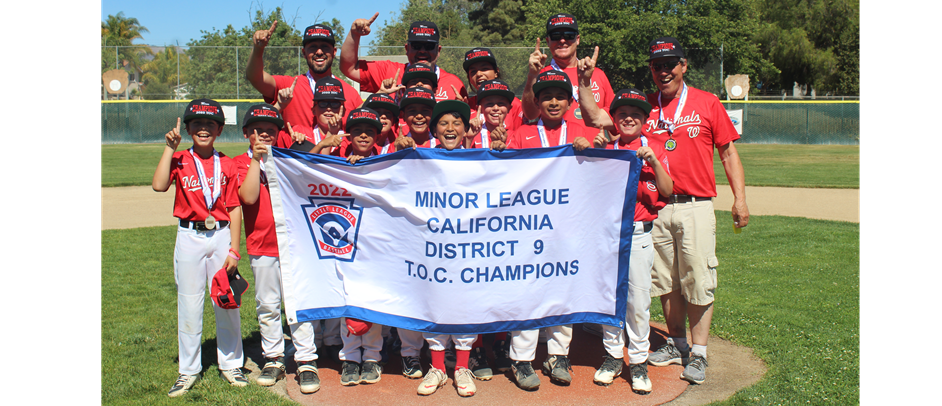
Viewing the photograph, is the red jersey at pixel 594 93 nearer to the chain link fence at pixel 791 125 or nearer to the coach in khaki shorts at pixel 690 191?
the coach in khaki shorts at pixel 690 191

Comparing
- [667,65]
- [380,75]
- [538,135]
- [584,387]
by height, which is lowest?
[584,387]

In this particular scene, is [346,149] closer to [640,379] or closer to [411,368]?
[411,368]

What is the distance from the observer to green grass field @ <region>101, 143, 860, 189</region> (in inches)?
727

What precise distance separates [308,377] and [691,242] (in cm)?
304

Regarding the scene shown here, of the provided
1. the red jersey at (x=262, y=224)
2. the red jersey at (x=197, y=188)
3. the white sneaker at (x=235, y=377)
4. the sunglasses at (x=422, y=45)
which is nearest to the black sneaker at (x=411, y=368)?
the white sneaker at (x=235, y=377)

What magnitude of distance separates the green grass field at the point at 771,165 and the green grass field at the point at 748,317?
808 cm

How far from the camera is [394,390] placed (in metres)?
4.82

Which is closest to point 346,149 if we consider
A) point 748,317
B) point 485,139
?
point 485,139

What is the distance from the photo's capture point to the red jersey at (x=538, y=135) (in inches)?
203

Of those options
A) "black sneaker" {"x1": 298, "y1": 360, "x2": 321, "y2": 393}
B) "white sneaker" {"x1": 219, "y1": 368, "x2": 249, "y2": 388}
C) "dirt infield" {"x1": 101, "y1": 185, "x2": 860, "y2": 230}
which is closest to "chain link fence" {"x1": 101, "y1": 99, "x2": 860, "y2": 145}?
"dirt infield" {"x1": 101, "y1": 185, "x2": 860, "y2": 230}

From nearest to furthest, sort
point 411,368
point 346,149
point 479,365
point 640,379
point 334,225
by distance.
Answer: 1. point 640,379
2. point 334,225
3. point 411,368
4. point 479,365
5. point 346,149

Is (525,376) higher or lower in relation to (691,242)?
lower

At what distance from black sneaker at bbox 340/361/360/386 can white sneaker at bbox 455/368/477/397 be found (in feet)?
2.49

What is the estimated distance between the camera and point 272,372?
5070 mm
